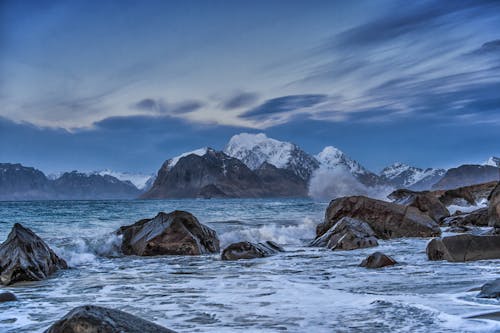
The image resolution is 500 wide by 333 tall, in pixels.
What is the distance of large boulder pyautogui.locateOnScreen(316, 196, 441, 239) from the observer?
833 inches

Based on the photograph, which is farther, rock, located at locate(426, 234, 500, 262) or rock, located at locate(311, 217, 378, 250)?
rock, located at locate(311, 217, 378, 250)

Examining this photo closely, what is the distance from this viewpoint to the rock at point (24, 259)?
34.3 ft

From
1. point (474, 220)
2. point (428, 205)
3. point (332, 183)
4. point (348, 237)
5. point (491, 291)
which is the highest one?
point (332, 183)

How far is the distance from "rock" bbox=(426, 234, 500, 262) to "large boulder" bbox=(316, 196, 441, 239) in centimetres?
833

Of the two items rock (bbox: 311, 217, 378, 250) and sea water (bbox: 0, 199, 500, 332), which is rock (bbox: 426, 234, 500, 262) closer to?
sea water (bbox: 0, 199, 500, 332)

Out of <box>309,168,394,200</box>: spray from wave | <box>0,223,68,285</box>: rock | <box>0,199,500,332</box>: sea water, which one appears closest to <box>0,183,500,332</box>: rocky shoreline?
<box>0,223,68,285</box>: rock

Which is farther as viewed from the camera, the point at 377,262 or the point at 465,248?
the point at 465,248

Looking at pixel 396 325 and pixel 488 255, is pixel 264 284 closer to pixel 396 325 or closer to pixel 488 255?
pixel 396 325

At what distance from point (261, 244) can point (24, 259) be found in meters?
7.86

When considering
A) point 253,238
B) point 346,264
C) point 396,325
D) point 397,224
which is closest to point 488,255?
point 346,264

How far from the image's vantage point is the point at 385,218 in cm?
2164

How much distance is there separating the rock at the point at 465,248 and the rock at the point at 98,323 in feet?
32.4

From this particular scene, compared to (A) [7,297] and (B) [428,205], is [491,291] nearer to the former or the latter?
(A) [7,297]

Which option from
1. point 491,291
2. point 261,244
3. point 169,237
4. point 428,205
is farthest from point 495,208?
point 491,291
